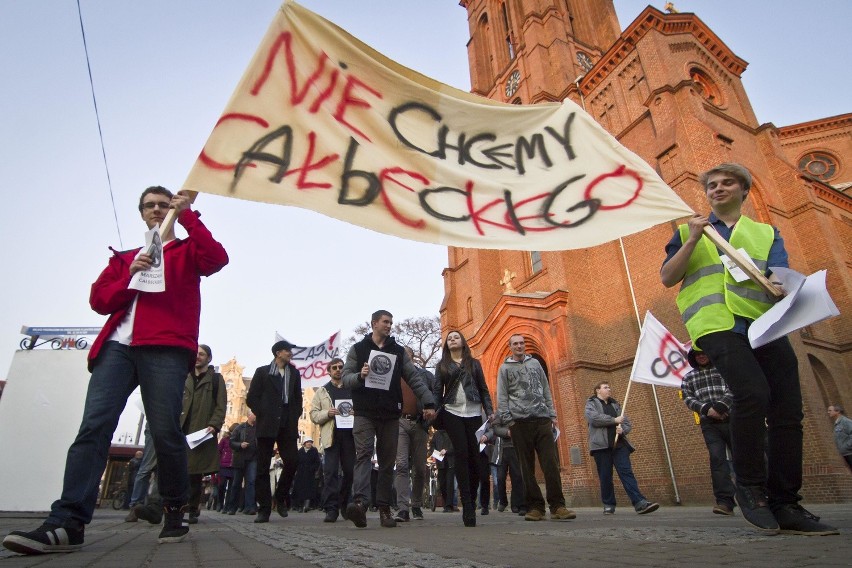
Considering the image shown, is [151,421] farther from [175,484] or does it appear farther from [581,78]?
[581,78]

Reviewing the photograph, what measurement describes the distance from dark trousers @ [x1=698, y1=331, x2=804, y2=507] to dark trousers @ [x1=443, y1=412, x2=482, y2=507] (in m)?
2.59

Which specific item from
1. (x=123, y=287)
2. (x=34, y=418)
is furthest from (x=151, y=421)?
(x=34, y=418)

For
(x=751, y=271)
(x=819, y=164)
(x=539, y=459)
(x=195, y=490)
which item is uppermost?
(x=819, y=164)

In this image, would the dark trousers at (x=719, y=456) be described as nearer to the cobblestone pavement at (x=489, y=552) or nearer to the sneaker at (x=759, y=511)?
the cobblestone pavement at (x=489, y=552)

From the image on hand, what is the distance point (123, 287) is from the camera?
322 cm

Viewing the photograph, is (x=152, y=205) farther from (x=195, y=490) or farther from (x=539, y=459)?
(x=195, y=490)

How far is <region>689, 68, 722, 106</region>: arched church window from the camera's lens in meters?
19.5

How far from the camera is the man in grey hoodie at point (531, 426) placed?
5504 mm

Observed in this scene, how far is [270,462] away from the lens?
19.9ft

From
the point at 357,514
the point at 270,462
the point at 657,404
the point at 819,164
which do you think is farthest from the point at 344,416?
the point at 819,164

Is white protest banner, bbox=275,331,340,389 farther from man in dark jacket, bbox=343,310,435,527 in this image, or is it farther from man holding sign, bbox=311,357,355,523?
man in dark jacket, bbox=343,310,435,527

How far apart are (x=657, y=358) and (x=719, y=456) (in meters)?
3.21

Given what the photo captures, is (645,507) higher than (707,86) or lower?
lower

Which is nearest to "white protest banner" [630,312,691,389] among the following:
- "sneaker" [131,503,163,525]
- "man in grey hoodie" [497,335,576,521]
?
"man in grey hoodie" [497,335,576,521]
